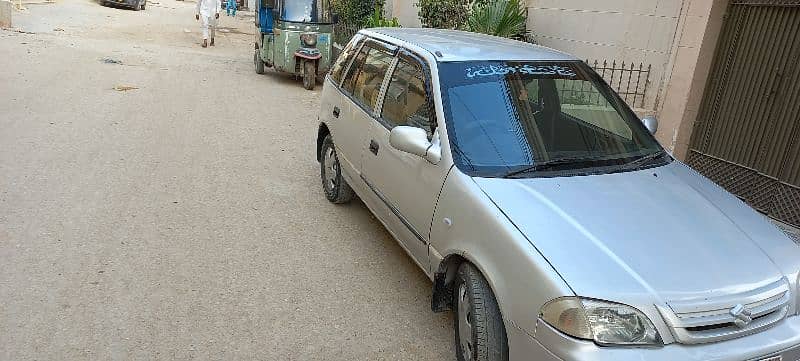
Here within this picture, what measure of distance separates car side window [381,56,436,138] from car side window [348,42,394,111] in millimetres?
208

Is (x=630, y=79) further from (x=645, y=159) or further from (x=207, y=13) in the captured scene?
(x=207, y=13)

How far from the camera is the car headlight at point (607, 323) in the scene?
2313 millimetres

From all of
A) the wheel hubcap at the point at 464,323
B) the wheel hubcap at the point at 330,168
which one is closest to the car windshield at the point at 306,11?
the wheel hubcap at the point at 330,168

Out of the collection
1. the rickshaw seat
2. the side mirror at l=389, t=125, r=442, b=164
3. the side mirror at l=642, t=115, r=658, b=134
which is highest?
the rickshaw seat

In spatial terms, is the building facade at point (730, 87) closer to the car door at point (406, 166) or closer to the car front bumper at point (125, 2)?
the car door at point (406, 166)

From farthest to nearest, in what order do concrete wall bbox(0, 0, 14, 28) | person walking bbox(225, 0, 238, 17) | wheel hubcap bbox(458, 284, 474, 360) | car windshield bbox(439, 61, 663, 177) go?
person walking bbox(225, 0, 238, 17)
concrete wall bbox(0, 0, 14, 28)
car windshield bbox(439, 61, 663, 177)
wheel hubcap bbox(458, 284, 474, 360)

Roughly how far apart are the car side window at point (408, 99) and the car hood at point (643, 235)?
812mm

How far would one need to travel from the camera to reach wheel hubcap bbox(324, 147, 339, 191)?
5340 millimetres

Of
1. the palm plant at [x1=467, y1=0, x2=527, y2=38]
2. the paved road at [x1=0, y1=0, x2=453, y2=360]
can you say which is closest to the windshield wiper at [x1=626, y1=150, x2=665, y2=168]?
the paved road at [x1=0, y1=0, x2=453, y2=360]

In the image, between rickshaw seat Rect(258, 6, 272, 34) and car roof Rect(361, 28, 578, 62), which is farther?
rickshaw seat Rect(258, 6, 272, 34)

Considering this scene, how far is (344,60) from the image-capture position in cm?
530

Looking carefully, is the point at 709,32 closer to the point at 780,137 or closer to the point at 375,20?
the point at 780,137

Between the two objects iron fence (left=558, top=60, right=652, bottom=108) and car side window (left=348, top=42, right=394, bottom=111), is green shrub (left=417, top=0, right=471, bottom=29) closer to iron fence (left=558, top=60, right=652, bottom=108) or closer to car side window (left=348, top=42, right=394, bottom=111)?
iron fence (left=558, top=60, right=652, bottom=108)

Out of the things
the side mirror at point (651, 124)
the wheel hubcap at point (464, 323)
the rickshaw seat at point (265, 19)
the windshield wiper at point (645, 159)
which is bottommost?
the wheel hubcap at point (464, 323)
